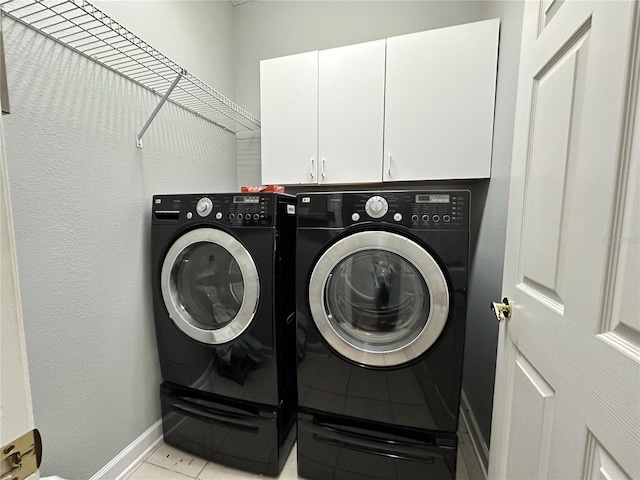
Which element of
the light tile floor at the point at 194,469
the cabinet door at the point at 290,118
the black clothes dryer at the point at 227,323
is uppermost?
the cabinet door at the point at 290,118

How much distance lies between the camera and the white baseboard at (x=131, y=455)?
4.01ft

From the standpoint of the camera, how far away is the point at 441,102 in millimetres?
1428

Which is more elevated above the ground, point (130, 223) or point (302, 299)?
point (130, 223)

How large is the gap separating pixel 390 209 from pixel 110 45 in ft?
4.01

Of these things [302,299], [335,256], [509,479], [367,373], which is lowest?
[509,479]

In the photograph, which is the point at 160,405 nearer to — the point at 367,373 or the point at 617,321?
the point at 367,373

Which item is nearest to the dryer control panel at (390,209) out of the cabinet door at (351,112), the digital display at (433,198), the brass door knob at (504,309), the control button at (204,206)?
the digital display at (433,198)

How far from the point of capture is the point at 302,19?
1.96 m

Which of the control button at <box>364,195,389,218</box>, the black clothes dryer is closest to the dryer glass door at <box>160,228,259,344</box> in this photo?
the black clothes dryer

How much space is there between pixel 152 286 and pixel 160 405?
681mm

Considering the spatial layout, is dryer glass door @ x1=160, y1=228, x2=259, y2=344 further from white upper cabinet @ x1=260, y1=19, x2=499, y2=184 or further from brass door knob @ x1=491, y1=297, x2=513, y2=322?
brass door knob @ x1=491, y1=297, x2=513, y2=322

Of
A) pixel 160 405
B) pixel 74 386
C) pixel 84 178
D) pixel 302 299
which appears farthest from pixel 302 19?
pixel 160 405

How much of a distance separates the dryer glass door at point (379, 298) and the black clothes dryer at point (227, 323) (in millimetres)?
228

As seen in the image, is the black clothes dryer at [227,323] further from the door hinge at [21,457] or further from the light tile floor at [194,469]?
the door hinge at [21,457]
